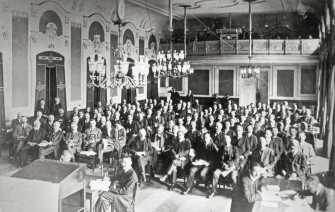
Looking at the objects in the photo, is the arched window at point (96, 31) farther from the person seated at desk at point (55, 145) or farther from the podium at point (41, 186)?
the podium at point (41, 186)

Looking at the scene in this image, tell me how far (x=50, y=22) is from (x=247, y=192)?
27.3ft

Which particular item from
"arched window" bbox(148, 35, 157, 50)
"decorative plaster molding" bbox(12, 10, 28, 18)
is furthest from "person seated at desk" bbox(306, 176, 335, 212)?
"arched window" bbox(148, 35, 157, 50)

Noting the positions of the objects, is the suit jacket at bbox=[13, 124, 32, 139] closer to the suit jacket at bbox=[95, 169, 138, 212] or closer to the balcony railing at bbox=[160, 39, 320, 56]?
the suit jacket at bbox=[95, 169, 138, 212]

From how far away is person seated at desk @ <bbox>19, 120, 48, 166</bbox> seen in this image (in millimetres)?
7969

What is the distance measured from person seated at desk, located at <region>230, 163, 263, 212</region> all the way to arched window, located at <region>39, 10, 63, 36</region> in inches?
308

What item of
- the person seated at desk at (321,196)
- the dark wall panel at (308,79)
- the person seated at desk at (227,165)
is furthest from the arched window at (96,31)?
the person seated at desk at (321,196)

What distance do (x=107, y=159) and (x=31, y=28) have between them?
452 centimetres

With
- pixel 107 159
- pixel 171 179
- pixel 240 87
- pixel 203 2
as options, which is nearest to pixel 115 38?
pixel 203 2

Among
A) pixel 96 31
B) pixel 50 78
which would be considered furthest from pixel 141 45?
pixel 50 78

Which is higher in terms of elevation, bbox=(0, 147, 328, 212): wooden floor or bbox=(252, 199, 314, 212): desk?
bbox=(252, 199, 314, 212): desk

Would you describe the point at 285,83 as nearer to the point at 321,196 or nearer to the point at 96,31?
the point at 96,31

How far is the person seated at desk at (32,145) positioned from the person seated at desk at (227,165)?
4.25 metres

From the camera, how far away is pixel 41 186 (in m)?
4.18

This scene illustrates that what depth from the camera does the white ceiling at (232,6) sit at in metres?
14.4
